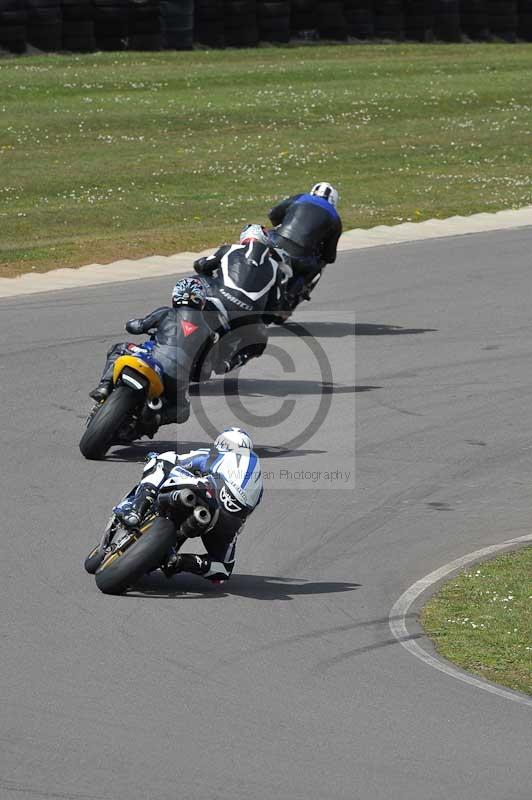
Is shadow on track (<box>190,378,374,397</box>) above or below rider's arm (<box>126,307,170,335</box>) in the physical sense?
below

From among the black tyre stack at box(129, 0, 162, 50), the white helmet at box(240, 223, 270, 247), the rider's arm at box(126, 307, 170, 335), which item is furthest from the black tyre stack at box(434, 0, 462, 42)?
the rider's arm at box(126, 307, 170, 335)

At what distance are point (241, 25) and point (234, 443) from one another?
29160 millimetres

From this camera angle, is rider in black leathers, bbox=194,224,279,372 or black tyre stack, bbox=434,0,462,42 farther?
black tyre stack, bbox=434,0,462,42

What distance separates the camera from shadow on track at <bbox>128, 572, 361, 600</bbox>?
30.9 ft

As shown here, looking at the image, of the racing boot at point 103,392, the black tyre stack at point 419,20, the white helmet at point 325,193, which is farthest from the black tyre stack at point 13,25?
the racing boot at point 103,392

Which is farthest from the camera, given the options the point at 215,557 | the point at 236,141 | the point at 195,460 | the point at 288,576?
the point at 236,141

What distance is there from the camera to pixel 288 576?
9883 mm

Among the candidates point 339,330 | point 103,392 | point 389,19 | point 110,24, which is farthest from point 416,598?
point 389,19

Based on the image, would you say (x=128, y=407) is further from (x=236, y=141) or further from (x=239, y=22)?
(x=239, y=22)

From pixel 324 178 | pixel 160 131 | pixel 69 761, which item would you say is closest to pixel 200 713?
pixel 69 761

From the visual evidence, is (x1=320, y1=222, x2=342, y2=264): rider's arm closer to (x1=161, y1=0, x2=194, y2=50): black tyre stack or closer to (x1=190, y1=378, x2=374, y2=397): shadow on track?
(x1=190, y1=378, x2=374, y2=397): shadow on track

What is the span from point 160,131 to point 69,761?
24.1 metres

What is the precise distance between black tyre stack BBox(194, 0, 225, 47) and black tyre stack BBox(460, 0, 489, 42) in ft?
24.6

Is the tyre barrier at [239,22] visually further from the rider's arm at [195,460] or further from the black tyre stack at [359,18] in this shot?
the rider's arm at [195,460]
